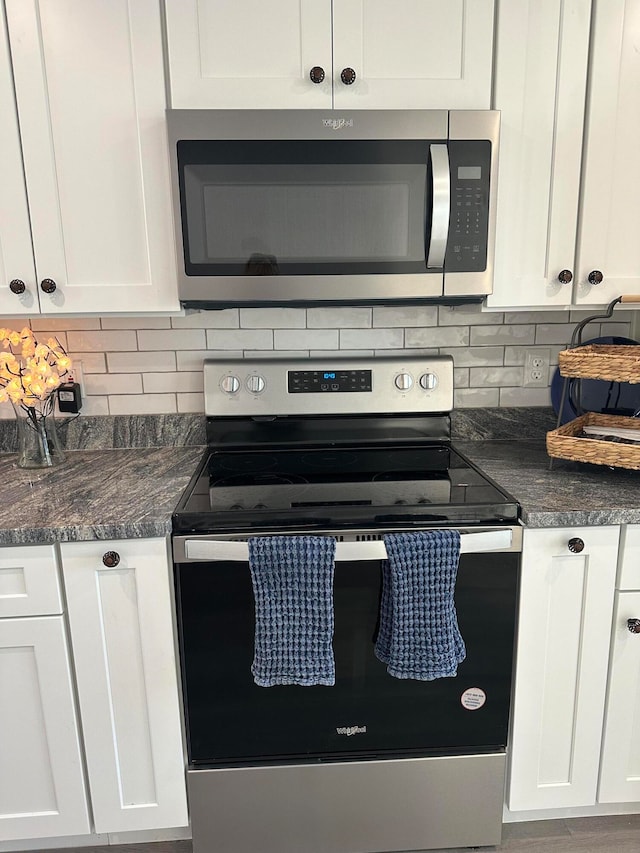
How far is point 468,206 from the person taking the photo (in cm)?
150

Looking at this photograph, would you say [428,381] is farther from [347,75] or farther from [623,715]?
[623,715]

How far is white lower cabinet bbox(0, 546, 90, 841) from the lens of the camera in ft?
4.46

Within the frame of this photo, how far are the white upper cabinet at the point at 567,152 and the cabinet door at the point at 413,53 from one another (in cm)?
6

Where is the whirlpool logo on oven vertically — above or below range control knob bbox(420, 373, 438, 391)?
below

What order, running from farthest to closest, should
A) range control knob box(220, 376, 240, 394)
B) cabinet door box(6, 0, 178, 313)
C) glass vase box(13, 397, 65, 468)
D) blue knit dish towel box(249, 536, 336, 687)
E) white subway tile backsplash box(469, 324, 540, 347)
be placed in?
white subway tile backsplash box(469, 324, 540, 347), range control knob box(220, 376, 240, 394), glass vase box(13, 397, 65, 468), cabinet door box(6, 0, 178, 313), blue knit dish towel box(249, 536, 336, 687)

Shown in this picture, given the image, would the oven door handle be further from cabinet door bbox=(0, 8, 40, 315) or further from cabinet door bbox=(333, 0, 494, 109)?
cabinet door bbox=(333, 0, 494, 109)

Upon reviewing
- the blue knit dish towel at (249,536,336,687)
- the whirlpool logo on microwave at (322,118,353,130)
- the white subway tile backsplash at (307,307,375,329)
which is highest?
the whirlpool logo on microwave at (322,118,353,130)

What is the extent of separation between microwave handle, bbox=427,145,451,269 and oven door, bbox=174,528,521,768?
0.70 metres

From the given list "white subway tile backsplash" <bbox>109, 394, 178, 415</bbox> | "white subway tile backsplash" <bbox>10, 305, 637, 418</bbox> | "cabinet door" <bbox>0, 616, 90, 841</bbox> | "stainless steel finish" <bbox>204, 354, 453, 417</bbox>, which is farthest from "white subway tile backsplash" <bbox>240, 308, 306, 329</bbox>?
"cabinet door" <bbox>0, 616, 90, 841</bbox>

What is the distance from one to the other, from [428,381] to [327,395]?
305 mm

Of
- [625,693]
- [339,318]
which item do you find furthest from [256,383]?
[625,693]

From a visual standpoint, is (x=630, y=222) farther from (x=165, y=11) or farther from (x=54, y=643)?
(x=54, y=643)

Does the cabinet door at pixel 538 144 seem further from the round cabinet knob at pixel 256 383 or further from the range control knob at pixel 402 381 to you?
the round cabinet knob at pixel 256 383

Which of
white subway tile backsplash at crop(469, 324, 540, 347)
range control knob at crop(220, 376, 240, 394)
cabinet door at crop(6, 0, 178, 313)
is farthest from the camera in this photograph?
white subway tile backsplash at crop(469, 324, 540, 347)
